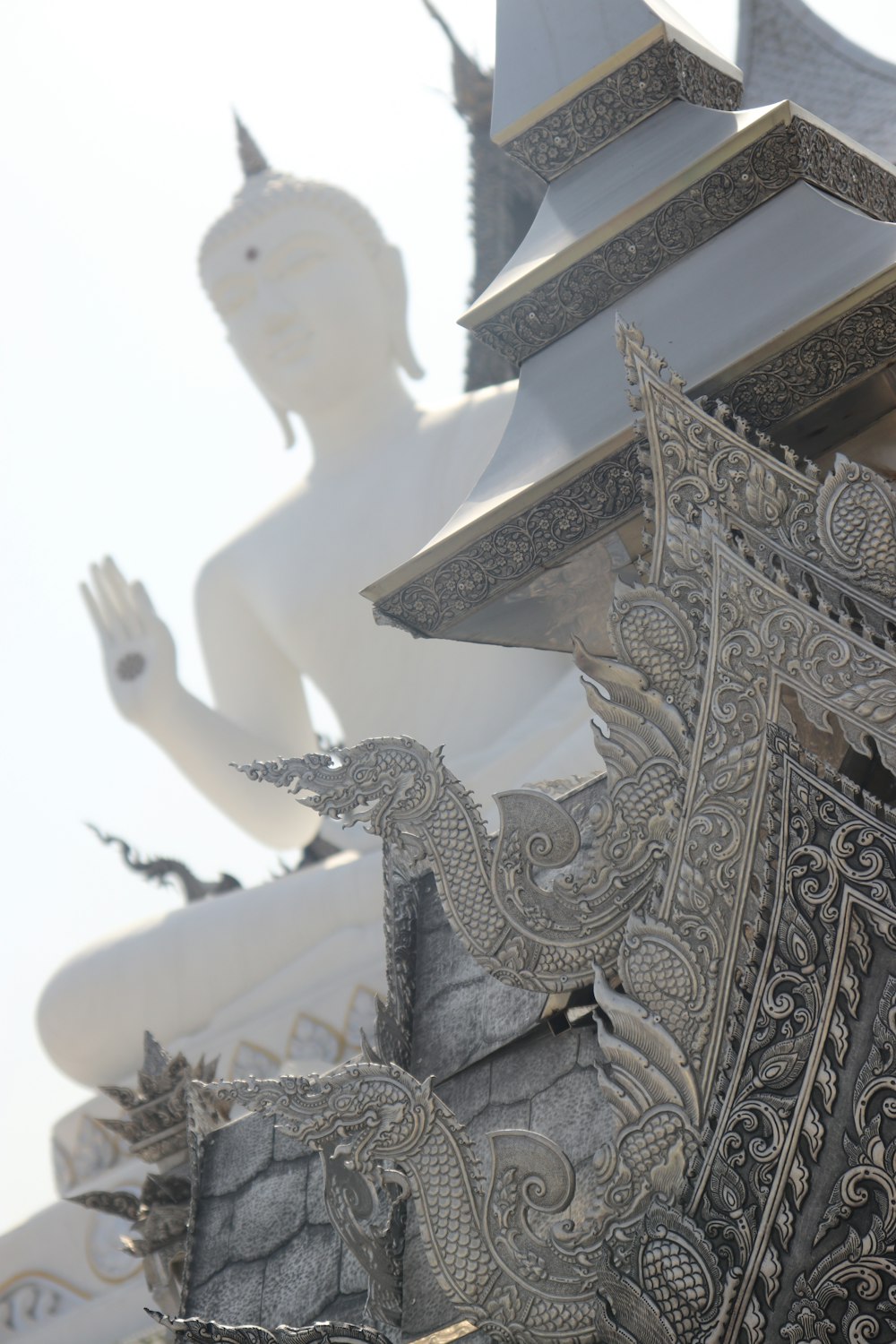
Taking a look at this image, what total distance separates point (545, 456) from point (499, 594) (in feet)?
1.01

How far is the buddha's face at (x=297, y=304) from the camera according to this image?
10469 mm

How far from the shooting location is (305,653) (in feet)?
34.2

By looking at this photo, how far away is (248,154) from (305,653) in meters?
3.68

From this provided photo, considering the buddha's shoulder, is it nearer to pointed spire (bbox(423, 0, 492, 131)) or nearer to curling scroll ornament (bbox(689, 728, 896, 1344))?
pointed spire (bbox(423, 0, 492, 131))

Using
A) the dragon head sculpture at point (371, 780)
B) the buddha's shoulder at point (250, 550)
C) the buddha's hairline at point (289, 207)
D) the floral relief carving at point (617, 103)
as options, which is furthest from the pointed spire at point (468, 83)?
the dragon head sculpture at point (371, 780)

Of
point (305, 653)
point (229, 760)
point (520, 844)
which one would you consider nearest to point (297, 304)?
point (305, 653)

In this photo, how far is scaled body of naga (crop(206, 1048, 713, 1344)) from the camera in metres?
2.22

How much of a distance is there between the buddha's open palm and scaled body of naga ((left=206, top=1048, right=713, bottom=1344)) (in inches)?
299

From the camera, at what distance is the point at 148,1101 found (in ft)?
13.2

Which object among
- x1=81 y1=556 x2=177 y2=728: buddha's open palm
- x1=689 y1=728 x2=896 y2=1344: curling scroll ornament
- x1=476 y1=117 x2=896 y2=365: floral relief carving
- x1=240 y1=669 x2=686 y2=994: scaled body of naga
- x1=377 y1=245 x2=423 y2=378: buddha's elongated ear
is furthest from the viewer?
x1=377 y1=245 x2=423 y2=378: buddha's elongated ear

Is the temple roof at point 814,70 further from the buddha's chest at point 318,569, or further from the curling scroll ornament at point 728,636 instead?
the curling scroll ornament at point 728,636

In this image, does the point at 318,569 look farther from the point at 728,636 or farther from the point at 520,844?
the point at 728,636

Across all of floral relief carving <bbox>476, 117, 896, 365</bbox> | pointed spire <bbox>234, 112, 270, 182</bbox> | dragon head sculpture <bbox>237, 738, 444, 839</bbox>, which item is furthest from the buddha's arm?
dragon head sculpture <bbox>237, 738, 444, 839</bbox>

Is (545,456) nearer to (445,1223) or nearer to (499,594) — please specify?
(499,594)
